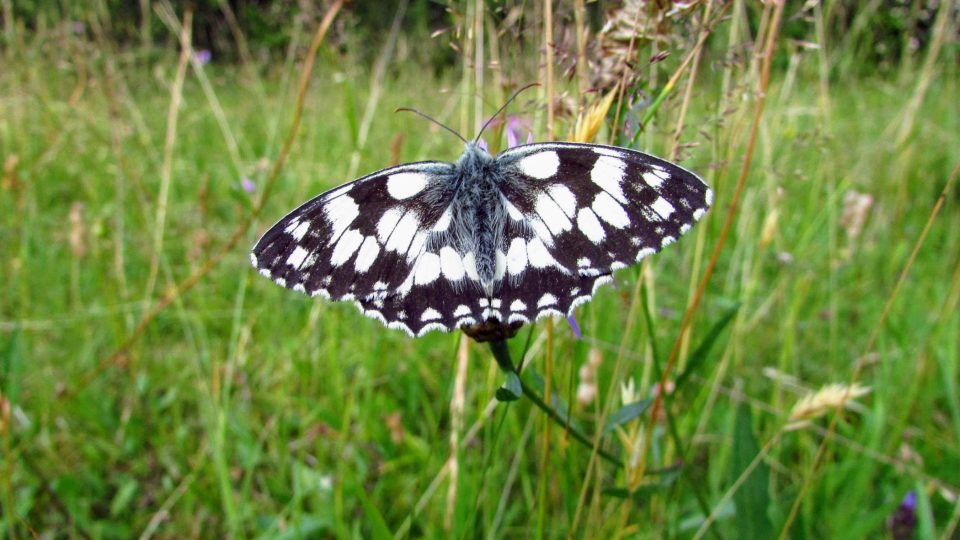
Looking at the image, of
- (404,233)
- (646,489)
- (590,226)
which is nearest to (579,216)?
(590,226)

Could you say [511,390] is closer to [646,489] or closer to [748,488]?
[646,489]

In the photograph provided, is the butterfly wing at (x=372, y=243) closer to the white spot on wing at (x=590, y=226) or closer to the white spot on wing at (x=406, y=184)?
the white spot on wing at (x=406, y=184)

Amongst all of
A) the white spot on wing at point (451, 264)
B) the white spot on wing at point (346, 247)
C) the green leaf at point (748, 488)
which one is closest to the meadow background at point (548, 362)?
the green leaf at point (748, 488)

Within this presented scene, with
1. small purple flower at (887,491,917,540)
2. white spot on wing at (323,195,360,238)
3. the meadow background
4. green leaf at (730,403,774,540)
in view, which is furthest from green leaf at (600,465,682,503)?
small purple flower at (887,491,917,540)

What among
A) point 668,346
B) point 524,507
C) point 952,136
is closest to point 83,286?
point 524,507

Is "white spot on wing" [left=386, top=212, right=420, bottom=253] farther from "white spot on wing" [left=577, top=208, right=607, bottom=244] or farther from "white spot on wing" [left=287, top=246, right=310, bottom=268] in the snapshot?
"white spot on wing" [left=577, top=208, right=607, bottom=244]
